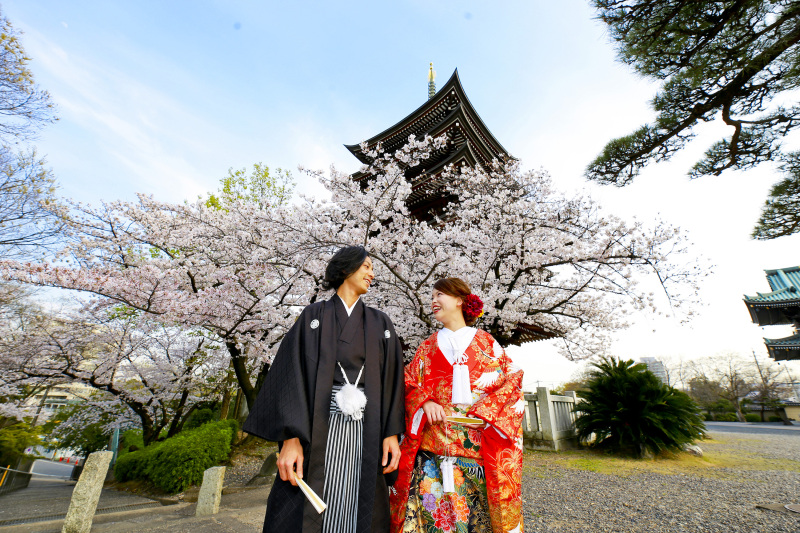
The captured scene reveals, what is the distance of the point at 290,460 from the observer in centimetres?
156

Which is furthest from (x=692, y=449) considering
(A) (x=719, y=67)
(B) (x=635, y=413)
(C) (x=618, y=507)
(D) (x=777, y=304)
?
(D) (x=777, y=304)

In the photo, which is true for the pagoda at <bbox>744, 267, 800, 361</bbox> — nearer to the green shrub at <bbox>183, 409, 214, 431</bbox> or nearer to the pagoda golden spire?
the pagoda golden spire

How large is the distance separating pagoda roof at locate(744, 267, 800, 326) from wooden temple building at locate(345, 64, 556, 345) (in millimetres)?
11053

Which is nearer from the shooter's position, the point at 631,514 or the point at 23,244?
the point at 631,514

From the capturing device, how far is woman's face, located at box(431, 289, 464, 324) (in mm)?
2156

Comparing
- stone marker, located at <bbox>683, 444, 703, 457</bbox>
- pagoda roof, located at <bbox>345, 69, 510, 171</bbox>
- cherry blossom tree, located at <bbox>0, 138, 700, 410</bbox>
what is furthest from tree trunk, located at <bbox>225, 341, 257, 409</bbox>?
pagoda roof, located at <bbox>345, 69, 510, 171</bbox>

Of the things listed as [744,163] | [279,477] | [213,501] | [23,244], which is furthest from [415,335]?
[23,244]

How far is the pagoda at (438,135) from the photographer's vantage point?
1120 cm

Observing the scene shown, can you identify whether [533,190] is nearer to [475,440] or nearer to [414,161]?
[414,161]

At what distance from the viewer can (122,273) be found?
22.3 feet

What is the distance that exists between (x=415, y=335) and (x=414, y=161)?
12.5 feet

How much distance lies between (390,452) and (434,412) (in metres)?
0.29

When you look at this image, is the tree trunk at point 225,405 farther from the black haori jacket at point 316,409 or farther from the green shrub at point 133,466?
the black haori jacket at point 316,409

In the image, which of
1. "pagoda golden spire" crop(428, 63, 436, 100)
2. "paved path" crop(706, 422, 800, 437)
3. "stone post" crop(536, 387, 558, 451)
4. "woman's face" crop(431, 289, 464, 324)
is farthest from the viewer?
"pagoda golden spire" crop(428, 63, 436, 100)
